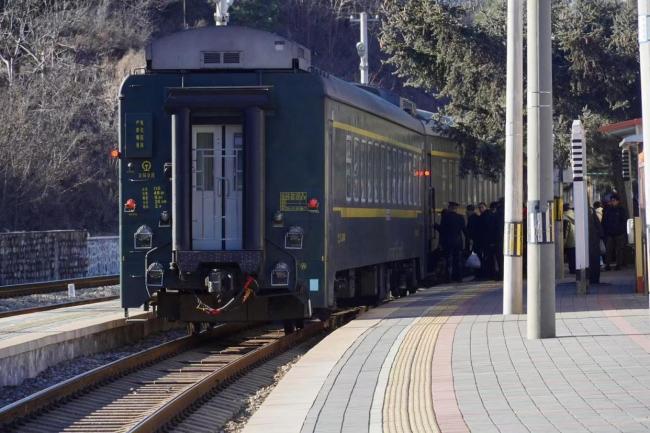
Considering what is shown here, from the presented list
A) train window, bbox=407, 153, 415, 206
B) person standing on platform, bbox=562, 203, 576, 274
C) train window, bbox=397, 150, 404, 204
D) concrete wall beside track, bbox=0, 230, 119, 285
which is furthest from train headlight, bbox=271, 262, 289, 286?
concrete wall beside track, bbox=0, 230, 119, 285

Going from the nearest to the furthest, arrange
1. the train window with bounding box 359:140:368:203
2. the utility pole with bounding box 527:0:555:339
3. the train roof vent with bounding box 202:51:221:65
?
the utility pole with bounding box 527:0:555:339
the train roof vent with bounding box 202:51:221:65
the train window with bounding box 359:140:368:203

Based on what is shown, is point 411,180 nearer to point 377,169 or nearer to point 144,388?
point 377,169

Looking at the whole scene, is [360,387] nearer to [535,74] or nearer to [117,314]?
[535,74]

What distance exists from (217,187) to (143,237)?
1.12 metres

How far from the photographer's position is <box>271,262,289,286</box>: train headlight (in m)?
16.7

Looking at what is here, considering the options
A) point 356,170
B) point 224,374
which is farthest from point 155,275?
point 356,170

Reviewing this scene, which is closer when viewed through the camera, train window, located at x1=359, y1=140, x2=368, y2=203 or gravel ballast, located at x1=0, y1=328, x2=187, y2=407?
gravel ballast, located at x1=0, y1=328, x2=187, y2=407

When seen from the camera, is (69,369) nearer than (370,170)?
Yes

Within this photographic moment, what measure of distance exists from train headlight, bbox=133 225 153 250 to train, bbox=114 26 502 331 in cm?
2

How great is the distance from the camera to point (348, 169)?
18.6 m

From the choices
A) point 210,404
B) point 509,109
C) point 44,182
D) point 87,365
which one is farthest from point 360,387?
point 44,182

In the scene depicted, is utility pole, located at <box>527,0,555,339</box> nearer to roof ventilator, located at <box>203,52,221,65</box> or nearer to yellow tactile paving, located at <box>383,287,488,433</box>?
yellow tactile paving, located at <box>383,287,488,433</box>

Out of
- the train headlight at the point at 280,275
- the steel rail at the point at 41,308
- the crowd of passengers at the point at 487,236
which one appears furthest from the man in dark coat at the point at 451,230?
the train headlight at the point at 280,275

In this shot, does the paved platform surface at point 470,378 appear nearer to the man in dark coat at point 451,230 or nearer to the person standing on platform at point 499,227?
the person standing on platform at point 499,227
